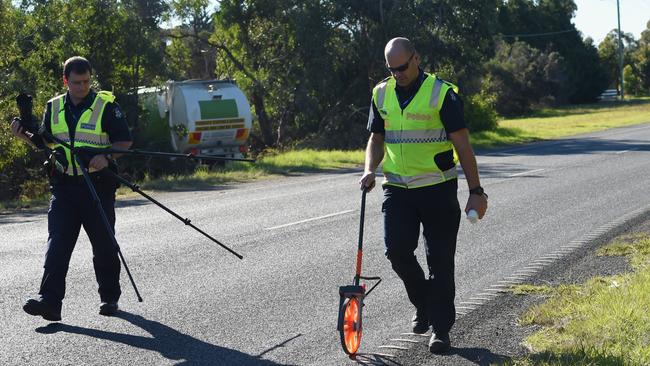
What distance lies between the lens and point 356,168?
2400 cm

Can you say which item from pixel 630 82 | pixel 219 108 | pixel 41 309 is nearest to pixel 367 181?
pixel 41 309

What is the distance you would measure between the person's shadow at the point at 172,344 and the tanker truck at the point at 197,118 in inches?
776

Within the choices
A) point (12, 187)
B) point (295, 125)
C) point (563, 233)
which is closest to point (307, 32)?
point (295, 125)

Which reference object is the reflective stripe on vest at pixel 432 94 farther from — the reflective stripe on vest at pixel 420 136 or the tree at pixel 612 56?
the tree at pixel 612 56

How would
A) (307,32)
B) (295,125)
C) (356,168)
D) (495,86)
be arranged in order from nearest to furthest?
1. (356,168)
2. (307,32)
3. (295,125)
4. (495,86)

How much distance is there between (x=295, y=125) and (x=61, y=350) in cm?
3164

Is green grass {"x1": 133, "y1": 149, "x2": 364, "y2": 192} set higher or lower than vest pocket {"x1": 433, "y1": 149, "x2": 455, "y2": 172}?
lower

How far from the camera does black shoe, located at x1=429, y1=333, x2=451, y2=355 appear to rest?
632 cm

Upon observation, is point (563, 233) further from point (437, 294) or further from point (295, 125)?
point (295, 125)

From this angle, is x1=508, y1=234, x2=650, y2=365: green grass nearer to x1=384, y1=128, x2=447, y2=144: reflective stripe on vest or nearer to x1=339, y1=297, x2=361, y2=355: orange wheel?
x1=339, y1=297, x2=361, y2=355: orange wheel

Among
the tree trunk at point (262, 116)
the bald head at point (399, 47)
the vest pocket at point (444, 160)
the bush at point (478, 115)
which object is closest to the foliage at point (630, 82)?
the bush at point (478, 115)

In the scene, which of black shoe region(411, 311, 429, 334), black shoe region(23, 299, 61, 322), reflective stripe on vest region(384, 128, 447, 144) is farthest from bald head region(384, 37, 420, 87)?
black shoe region(23, 299, 61, 322)

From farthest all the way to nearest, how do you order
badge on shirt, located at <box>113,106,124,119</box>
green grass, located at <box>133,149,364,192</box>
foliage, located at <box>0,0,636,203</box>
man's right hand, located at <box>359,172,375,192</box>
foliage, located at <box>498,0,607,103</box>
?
foliage, located at <box>498,0,607,103</box>, foliage, located at <box>0,0,636,203</box>, green grass, located at <box>133,149,364,192</box>, badge on shirt, located at <box>113,106,124,119</box>, man's right hand, located at <box>359,172,375,192</box>

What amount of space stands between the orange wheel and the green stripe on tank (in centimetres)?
2116
